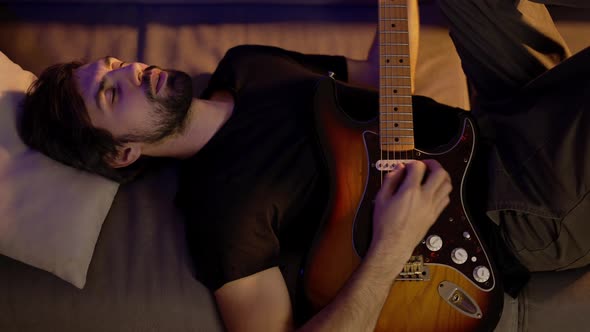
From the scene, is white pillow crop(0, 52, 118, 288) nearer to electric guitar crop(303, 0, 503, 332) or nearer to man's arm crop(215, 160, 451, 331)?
man's arm crop(215, 160, 451, 331)

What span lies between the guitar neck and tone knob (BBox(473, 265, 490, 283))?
1.03 ft

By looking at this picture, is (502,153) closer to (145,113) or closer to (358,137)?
(358,137)

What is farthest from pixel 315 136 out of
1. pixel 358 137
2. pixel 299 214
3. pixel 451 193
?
pixel 451 193

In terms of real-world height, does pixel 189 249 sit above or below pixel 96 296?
above

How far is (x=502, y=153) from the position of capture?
1322 millimetres

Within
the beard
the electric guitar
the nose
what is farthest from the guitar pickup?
the nose

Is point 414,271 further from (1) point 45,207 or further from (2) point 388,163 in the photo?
(1) point 45,207

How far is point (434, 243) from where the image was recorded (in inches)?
47.5

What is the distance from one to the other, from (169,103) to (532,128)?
2.95ft

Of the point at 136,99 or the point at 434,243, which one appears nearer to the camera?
the point at 434,243

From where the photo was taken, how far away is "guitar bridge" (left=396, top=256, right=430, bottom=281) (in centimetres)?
120

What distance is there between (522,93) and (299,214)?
26.2 inches

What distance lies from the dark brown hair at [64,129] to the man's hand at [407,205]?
73cm

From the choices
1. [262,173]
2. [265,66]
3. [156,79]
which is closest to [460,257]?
[262,173]
